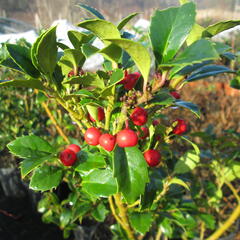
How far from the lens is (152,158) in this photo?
0.62m

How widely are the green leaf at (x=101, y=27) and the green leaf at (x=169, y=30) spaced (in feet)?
0.25

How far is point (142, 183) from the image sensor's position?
22.0 inches

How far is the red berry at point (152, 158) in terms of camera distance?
2.03ft

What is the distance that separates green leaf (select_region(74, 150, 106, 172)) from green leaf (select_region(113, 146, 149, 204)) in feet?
0.35

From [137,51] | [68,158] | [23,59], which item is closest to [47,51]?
[23,59]

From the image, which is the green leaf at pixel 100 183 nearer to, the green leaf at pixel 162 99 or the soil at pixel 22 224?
the green leaf at pixel 162 99

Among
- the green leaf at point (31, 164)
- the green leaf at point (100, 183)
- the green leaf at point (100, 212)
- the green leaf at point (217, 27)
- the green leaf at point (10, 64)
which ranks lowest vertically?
the green leaf at point (100, 212)

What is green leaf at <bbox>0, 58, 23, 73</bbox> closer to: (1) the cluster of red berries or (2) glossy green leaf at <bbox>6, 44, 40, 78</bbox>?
(2) glossy green leaf at <bbox>6, 44, 40, 78</bbox>

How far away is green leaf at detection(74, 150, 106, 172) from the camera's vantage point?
2.12ft

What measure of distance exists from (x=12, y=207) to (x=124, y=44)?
2.27m

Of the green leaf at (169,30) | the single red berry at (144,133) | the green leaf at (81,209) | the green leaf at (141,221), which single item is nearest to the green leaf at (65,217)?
the green leaf at (81,209)

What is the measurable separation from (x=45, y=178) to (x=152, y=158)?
27 cm

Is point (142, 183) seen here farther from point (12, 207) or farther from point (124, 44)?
point (12, 207)

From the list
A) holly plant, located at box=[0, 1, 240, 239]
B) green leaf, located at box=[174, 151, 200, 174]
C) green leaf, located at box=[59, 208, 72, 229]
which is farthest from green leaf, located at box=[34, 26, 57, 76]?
green leaf, located at box=[59, 208, 72, 229]
